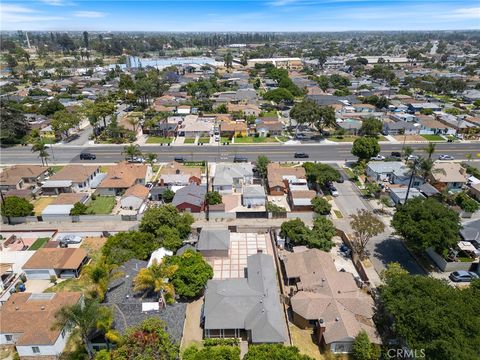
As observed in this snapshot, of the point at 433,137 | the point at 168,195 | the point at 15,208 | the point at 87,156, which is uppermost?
the point at 15,208

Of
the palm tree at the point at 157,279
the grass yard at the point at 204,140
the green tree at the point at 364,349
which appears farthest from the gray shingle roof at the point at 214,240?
the grass yard at the point at 204,140

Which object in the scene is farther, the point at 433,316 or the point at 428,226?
the point at 428,226

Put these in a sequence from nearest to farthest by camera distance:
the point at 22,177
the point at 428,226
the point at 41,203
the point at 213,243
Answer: the point at 428,226
the point at 213,243
the point at 41,203
the point at 22,177

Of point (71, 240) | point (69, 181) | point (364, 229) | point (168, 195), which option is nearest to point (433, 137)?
point (364, 229)

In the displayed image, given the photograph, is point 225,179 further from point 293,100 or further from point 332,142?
point 293,100

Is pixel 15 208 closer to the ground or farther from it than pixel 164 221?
closer to the ground

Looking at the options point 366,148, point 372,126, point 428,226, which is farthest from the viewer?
point 372,126

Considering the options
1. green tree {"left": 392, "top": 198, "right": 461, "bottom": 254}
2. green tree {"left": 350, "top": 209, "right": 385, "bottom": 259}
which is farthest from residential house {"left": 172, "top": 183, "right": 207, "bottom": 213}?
green tree {"left": 392, "top": 198, "right": 461, "bottom": 254}

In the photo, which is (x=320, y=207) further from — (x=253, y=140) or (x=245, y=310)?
(x=253, y=140)
